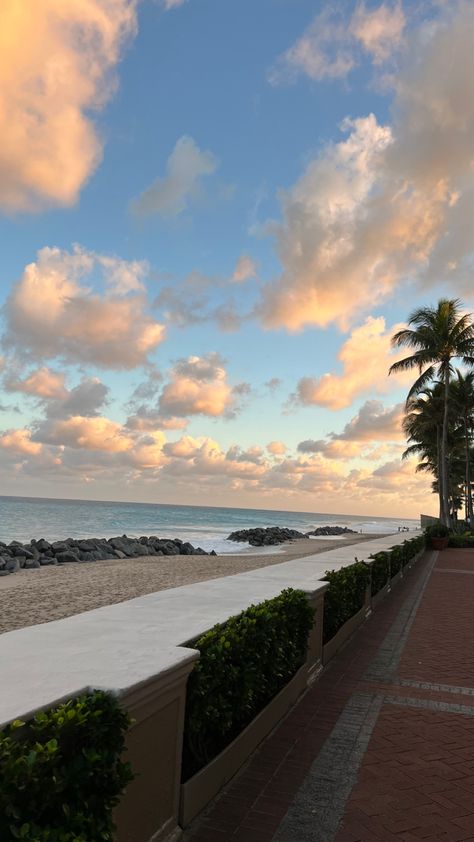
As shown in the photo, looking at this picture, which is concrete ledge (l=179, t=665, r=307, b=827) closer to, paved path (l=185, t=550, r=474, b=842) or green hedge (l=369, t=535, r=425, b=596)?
paved path (l=185, t=550, r=474, b=842)

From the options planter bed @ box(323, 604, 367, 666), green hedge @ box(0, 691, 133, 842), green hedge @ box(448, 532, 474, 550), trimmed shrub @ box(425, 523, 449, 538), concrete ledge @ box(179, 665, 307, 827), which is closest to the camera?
green hedge @ box(0, 691, 133, 842)

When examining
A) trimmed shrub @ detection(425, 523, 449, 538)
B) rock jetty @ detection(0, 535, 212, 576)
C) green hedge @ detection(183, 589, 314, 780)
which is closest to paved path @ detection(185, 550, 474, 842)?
green hedge @ detection(183, 589, 314, 780)

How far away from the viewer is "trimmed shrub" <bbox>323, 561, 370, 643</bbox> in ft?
24.3

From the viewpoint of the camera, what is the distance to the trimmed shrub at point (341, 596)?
7422 millimetres

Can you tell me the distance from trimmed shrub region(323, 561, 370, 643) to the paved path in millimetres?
477

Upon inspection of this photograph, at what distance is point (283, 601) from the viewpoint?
17.4ft

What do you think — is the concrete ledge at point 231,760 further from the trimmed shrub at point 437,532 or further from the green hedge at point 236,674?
the trimmed shrub at point 437,532

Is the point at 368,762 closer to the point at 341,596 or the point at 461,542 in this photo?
the point at 341,596

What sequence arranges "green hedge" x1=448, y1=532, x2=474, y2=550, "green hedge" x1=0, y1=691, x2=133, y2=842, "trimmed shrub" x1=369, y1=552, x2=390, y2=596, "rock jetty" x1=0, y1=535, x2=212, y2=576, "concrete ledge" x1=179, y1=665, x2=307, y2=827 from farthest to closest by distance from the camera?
1. "green hedge" x1=448, y1=532, x2=474, y2=550
2. "rock jetty" x1=0, y1=535, x2=212, y2=576
3. "trimmed shrub" x1=369, y1=552, x2=390, y2=596
4. "concrete ledge" x1=179, y1=665, x2=307, y2=827
5. "green hedge" x1=0, y1=691, x2=133, y2=842

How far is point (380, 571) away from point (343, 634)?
4.17 metres

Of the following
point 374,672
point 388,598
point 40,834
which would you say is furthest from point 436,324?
point 40,834

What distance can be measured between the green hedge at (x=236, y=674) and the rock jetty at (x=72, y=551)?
1844cm

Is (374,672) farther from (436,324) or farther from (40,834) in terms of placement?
(436,324)

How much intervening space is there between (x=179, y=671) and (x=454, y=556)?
85.9ft
